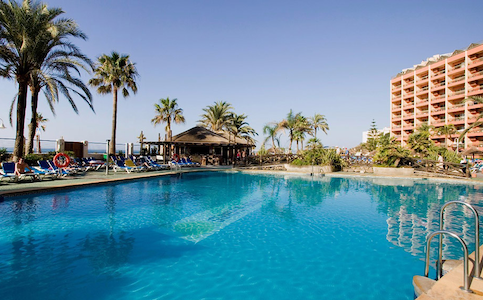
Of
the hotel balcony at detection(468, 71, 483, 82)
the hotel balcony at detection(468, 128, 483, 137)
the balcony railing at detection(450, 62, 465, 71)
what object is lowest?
the hotel balcony at detection(468, 128, 483, 137)

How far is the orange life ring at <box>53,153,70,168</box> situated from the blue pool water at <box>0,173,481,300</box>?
5.02 meters

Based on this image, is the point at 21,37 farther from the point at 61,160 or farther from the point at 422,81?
the point at 422,81

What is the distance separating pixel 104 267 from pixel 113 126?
69.3 ft

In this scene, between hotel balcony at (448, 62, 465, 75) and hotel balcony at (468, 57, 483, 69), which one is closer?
hotel balcony at (468, 57, 483, 69)

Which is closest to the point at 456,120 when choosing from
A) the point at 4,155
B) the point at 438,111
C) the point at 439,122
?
the point at 439,122

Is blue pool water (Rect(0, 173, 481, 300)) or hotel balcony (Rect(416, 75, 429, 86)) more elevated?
hotel balcony (Rect(416, 75, 429, 86))

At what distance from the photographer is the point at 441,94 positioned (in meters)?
49.0

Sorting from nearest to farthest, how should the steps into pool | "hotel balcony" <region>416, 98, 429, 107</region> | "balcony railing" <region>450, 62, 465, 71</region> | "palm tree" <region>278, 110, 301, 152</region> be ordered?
the steps into pool → "palm tree" <region>278, 110, 301, 152</region> → "balcony railing" <region>450, 62, 465, 71</region> → "hotel balcony" <region>416, 98, 429, 107</region>

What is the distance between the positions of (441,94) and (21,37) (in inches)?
2424

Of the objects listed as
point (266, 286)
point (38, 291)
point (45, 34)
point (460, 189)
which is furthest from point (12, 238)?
point (460, 189)

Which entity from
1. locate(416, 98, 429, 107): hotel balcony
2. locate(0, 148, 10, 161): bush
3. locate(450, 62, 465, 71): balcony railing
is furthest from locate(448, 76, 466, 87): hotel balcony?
locate(0, 148, 10, 161): bush

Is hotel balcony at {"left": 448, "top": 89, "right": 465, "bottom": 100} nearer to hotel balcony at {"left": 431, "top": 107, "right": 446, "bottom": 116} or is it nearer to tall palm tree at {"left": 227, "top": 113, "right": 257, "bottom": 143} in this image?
hotel balcony at {"left": 431, "top": 107, "right": 446, "bottom": 116}

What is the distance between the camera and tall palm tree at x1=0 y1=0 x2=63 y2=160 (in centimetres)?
1334

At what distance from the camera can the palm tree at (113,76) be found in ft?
74.4
